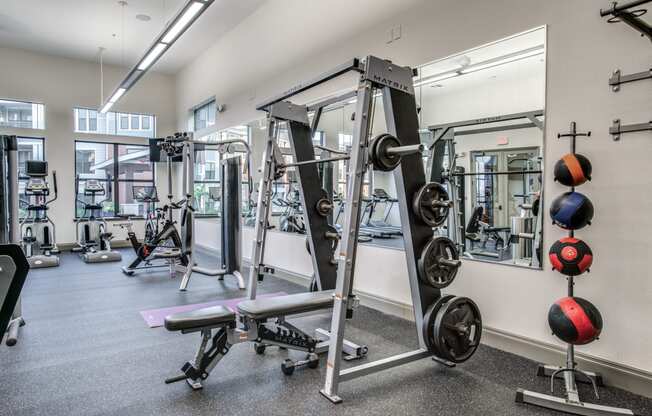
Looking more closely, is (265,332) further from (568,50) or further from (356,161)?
(568,50)

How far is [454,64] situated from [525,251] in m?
1.87

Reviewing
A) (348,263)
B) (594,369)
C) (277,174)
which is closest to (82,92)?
(277,174)

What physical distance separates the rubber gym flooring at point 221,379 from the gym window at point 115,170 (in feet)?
19.9

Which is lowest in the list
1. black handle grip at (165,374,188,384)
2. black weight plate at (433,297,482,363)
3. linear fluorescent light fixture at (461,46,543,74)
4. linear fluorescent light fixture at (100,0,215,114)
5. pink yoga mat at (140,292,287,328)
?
pink yoga mat at (140,292,287,328)

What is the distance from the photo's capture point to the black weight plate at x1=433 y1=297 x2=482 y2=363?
2719 mm

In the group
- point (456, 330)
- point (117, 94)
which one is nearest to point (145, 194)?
point (117, 94)

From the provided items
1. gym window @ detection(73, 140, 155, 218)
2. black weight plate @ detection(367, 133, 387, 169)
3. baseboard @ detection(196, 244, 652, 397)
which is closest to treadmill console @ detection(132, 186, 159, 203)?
gym window @ detection(73, 140, 155, 218)

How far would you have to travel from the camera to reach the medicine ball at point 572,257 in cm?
238

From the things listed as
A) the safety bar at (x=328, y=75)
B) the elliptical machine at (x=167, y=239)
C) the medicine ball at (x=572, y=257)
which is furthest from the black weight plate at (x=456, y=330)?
the elliptical machine at (x=167, y=239)

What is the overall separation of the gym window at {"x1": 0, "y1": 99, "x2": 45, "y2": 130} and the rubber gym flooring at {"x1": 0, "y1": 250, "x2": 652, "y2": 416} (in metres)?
6.38

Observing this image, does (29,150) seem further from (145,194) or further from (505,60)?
(505,60)

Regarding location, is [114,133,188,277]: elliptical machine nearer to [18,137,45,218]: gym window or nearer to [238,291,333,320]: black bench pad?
[238,291,333,320]: black bench pad

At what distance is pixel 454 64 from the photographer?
12.4ft

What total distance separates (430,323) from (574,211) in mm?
1165
